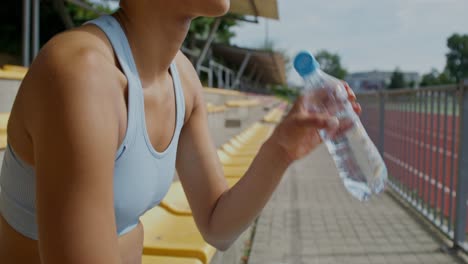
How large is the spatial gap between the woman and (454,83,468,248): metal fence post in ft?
10.1

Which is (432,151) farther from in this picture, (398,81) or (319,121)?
(398,81)

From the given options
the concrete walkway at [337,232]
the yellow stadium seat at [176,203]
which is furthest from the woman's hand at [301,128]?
the concrete walkway at [337,232]

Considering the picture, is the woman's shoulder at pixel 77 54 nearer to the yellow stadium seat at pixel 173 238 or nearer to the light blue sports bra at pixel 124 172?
the light blue sports bra at pixel 124 172

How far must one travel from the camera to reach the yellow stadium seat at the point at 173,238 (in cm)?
184

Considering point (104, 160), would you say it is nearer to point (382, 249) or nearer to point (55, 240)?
point (55, 240)

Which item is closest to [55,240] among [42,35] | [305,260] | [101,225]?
[101,225]

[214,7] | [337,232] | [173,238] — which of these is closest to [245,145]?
[337,232]

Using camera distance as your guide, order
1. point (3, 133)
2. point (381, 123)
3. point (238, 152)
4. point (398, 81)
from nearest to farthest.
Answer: point (3, 133)
point (238, 152)
point (381, 123)
point (398, 81)

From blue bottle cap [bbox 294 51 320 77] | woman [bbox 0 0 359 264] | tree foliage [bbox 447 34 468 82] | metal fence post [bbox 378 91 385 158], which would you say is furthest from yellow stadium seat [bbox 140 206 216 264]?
metal fence post [bbox 378 91 385 158]

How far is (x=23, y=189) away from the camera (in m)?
1.04

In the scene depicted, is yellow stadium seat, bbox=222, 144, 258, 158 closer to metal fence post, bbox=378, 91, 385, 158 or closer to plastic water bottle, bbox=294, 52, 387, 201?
plastic water bottle, bbox=294, 52, 387, 201

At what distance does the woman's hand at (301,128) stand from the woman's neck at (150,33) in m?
0.32

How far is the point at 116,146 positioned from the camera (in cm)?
94

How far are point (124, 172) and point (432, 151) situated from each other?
4696 millimetres
